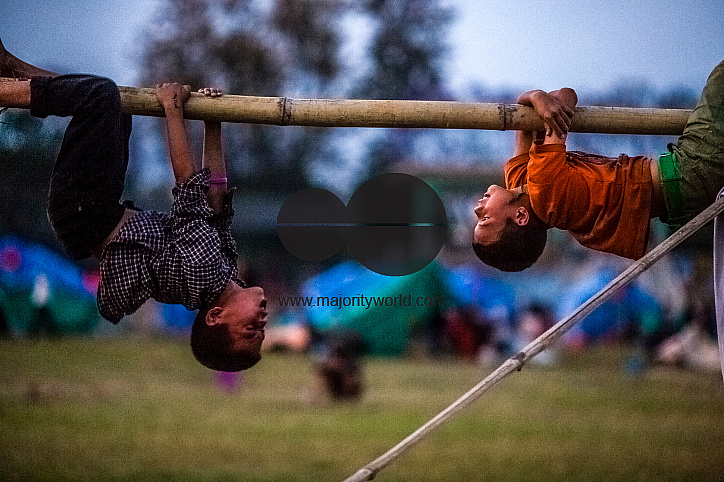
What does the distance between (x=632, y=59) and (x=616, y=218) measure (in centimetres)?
53

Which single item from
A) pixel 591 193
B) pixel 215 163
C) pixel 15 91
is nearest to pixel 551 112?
pixel 591 193

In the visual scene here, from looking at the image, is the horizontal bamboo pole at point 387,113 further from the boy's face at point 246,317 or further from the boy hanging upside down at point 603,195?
the boy's face at point 246,317

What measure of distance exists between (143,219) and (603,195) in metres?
1.43

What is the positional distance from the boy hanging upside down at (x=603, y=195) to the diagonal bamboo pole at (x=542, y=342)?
12 centimetres

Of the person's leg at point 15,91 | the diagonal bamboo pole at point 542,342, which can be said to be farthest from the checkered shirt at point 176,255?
the diagonal bamboo pole at point 542,342

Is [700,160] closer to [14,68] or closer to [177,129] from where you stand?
[177,129]

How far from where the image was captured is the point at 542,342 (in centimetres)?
241

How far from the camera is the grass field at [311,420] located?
8.55 feet

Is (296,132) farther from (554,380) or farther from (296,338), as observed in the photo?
(554,380)

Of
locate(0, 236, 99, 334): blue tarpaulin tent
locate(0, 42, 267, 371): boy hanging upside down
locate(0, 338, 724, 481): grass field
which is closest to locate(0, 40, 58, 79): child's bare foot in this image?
locate(0, 42, 267, 371): boy hanging upside down

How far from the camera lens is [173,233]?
2527 millimetres

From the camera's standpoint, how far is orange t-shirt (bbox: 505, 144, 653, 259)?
250cm

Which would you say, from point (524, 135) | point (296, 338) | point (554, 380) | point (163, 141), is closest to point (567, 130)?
point (524, 135)

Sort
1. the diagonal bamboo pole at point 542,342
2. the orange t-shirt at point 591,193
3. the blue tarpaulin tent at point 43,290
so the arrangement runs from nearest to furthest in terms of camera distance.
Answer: the diagonal bamboo pole at point 542,342 → the orange t-shirt at point 591,193 → the blue tarpaulin tent at point 43,290
